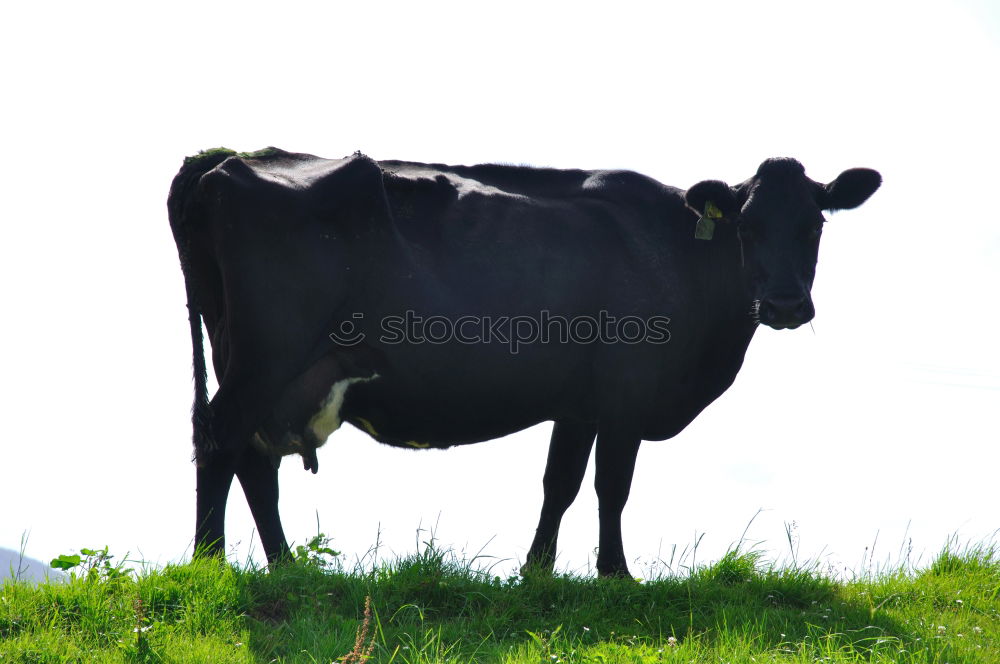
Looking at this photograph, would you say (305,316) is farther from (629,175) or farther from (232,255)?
(629,175)

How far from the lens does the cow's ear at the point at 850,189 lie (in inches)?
361

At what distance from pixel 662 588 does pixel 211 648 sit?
335 centimetres

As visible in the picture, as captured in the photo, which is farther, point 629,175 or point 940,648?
point 629,175

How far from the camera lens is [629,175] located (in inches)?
368

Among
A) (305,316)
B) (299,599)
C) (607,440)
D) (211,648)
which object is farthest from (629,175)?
(211,648)

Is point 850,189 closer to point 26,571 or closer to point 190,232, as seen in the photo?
point 190,232

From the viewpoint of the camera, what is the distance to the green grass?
5836 mm

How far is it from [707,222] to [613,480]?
8.12 ft

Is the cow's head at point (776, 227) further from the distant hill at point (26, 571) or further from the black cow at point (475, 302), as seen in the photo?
the distant hill at point (26, 571)

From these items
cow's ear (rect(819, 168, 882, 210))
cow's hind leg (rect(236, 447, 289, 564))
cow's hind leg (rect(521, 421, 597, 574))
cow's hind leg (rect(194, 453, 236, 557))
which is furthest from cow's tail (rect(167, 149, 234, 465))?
cow's ear (rect(819, 168, 882, 210))

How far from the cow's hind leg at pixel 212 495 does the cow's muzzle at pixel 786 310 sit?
15.0 feet

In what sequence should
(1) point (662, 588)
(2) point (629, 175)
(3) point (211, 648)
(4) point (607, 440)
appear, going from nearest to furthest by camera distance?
(3) point (211, 648), (1) point (662, 588), (4) point (607, 440), (2) point (629, 175)

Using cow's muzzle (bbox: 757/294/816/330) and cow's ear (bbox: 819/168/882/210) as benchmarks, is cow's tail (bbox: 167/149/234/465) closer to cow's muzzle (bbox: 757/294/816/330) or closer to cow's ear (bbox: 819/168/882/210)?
cow's muzzle (bbox: 757/294/816/330)

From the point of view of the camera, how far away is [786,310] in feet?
27.2
